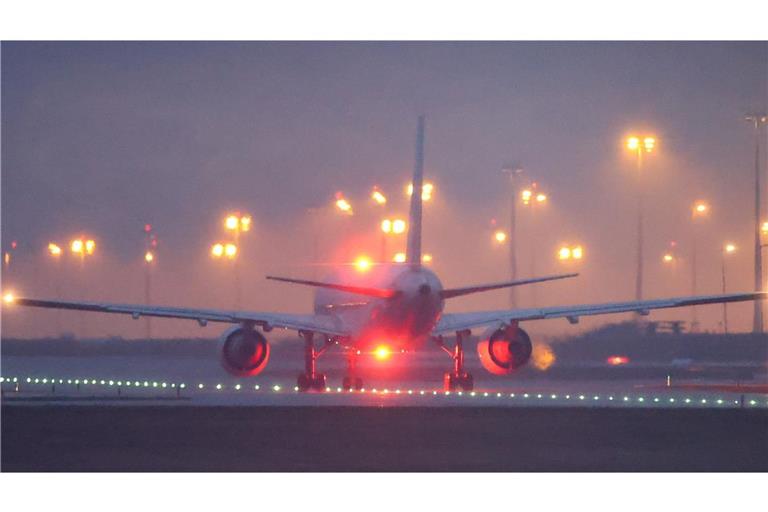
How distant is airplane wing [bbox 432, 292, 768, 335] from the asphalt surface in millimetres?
13085

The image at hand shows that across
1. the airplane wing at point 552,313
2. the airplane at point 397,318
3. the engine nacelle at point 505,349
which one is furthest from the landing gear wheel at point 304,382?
the engine nacelle at point 505,349

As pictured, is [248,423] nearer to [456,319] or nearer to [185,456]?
[185,456]

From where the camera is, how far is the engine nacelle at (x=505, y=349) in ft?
180

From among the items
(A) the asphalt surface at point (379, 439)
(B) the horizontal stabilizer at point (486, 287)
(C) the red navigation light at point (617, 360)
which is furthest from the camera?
(C) the red navigation light at point (617, 360)

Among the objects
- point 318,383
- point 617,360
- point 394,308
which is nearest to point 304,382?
point 318,383

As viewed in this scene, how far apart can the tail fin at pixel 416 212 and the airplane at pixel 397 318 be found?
0.13ft

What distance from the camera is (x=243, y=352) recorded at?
5322cm

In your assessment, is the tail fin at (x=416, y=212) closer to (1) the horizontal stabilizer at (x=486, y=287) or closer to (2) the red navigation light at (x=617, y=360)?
(1) the horizontal stabilizer at (x=486, y=287)

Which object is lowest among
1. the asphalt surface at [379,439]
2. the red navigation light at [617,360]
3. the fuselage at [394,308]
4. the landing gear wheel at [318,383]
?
the asphalt surface at [379,439]

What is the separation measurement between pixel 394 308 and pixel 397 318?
1.95 ft

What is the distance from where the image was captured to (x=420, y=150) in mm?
56688

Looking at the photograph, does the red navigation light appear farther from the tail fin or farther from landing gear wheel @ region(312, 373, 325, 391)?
landing gear wheel @ region(312, 373, 325, 391)

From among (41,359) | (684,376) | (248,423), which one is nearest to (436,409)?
(248,423)

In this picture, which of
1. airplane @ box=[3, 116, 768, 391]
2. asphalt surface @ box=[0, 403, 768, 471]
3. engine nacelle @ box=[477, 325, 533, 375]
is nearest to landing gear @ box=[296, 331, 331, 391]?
airplane @ box=[3, 116, 768, 391]
